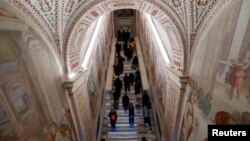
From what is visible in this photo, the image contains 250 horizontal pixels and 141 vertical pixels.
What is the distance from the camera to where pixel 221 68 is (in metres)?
4.80

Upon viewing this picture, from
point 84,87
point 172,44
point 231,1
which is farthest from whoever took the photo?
point 84,87

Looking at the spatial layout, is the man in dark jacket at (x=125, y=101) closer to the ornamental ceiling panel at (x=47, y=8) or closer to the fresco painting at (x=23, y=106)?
the ornamental ceiling panel at (x=47, y=8)

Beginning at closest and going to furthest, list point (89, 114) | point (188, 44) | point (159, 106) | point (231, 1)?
point (231, 1), point (188, 44), point (89, 114), point (159, 106)

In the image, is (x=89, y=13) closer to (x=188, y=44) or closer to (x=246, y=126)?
(x=188, y=44)

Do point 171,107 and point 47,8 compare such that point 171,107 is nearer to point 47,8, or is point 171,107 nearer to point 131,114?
point 131,114

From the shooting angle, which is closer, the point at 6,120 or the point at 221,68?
the point at 6,120

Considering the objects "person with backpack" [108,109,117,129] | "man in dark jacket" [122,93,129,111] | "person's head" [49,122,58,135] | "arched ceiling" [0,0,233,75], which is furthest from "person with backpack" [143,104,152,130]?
"person's head" [49,122,58,135]

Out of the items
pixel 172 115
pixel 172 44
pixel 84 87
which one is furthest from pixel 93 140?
pixel 172 44

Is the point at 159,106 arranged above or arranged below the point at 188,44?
below

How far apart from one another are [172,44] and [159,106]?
10.4 feet

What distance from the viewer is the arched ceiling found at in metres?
6.09

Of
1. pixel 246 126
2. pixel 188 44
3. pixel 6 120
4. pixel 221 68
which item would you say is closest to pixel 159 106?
pixel 188 44

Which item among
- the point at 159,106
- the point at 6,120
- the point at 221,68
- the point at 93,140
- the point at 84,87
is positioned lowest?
the point at 93,140

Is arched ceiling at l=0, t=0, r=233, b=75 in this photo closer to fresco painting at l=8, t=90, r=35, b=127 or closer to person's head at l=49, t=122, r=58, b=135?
person's head at l=49, t=122, r=58, b=135
